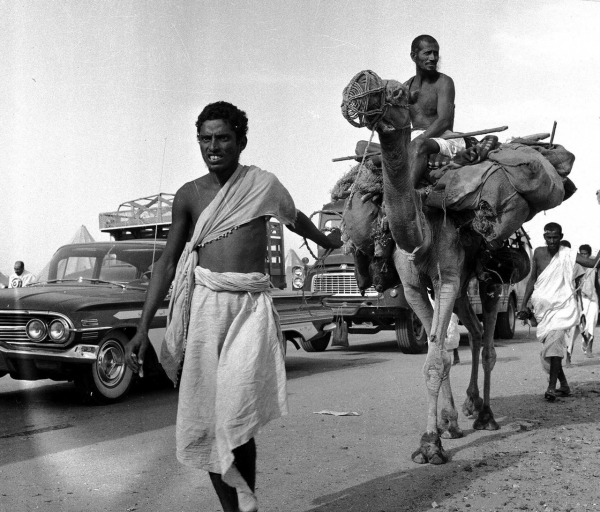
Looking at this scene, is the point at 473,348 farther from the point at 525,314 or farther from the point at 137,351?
the point at 137,351

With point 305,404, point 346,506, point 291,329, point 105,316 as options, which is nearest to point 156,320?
point 105,316

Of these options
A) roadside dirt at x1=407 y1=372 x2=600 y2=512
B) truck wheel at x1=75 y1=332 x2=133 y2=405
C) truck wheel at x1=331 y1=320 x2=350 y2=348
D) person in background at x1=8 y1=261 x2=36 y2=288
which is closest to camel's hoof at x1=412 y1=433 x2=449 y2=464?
roadside dirt at x1=407 y1=372 x2=600 y2=512

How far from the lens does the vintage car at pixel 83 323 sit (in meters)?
8.16

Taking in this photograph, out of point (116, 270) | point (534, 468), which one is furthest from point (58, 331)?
point (534, 468)

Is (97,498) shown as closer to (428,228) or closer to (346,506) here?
(346,506)

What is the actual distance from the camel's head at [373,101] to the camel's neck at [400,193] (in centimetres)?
14

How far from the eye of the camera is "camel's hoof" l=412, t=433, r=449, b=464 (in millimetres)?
5473

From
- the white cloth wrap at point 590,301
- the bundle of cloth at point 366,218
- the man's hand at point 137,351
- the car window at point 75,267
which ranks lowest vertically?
the white cloth wrap at point 590,301

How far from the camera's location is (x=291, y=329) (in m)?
11.8

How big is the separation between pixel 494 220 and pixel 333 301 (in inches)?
333

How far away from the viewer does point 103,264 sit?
9656 millimetres

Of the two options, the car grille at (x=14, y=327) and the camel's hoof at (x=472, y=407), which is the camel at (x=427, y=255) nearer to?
the camel's hoof at (x=472, y=407)

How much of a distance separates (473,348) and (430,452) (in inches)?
95.9

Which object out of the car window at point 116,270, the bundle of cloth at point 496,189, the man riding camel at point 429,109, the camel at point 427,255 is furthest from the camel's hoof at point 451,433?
the car window at point 116,270
